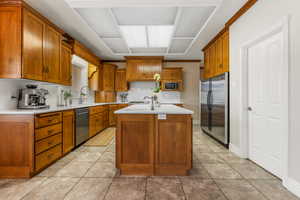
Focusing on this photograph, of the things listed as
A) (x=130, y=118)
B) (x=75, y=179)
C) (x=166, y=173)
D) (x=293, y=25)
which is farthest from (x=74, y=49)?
(x=293, y=25)

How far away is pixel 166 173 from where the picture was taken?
2246 millimetres

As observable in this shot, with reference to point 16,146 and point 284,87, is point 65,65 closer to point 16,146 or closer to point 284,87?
point 16,146

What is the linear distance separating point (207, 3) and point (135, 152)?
102 inches

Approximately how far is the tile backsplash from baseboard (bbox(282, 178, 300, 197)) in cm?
472

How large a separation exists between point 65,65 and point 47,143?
69.9 inches

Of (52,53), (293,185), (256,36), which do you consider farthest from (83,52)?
(293,185)

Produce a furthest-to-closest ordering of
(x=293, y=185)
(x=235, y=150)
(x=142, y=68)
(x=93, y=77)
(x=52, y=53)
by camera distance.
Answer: (x=142, y=68) → (x=93, y=77) → (x=235, y=150) → (x=52, y=53) → (x=293, y=185)

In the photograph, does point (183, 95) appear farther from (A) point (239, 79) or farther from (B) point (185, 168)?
(B) point (185, 168)

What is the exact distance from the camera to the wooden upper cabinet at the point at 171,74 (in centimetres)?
607

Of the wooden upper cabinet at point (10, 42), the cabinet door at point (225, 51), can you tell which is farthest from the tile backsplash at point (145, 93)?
the wooden upper cabinet at point (10, 42)

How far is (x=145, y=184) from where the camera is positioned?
203 centimetres

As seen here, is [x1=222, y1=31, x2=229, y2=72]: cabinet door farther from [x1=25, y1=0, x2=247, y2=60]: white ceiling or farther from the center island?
the center island

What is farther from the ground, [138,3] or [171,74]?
[138,3]

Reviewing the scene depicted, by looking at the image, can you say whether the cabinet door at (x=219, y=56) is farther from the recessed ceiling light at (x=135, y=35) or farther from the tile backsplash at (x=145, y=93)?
the tile backsplash at (x=145, y=93)
